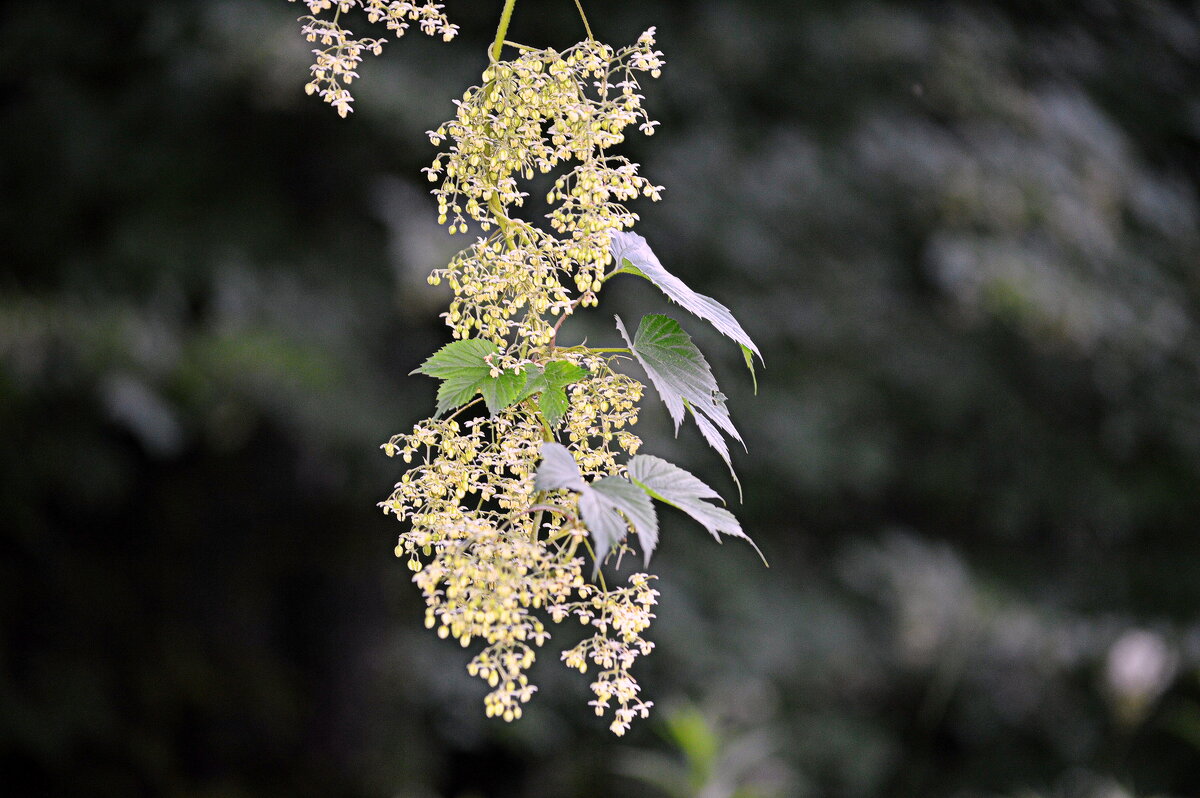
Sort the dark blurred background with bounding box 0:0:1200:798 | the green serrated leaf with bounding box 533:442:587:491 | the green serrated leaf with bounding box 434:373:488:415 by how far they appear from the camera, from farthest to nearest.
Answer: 1. the dark blurred background with bounding box 0:0:1200:798
2. the green serrated leaf with bounding box 434:373:488:415
3. the green serrated leaf with bounding box 533:442:587:491

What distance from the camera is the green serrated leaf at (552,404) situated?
2.10ft

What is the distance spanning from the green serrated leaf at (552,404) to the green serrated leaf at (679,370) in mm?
67

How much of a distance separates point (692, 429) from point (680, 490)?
382 cm

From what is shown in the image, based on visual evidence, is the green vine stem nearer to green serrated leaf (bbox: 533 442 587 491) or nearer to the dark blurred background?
green serrated leaf (bbox: 533 442 587 491)

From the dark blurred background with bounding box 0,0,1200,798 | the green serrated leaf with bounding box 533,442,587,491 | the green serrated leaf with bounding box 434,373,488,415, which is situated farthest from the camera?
the dark blurred background with bounding box 0,0,1200,798

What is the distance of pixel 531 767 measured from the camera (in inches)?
208

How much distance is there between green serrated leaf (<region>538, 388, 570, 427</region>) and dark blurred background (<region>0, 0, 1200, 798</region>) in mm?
3088

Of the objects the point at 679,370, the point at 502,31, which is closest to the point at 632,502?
the point at 679,370

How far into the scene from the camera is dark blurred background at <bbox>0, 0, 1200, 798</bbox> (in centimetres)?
446

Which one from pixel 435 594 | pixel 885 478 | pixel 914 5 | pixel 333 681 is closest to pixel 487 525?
pixel 435 594

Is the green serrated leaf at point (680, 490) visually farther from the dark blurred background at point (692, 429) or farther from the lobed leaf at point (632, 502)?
the dark blurred background at point (692, 429)

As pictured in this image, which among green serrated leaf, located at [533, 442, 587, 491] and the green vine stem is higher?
the green vine stem

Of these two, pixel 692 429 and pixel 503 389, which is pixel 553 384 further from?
pixel 692 429

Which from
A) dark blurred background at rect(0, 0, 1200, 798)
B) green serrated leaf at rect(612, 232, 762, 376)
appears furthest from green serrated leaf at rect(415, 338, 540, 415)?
dark blurred background at rect(0, 0, 1200, 798)
